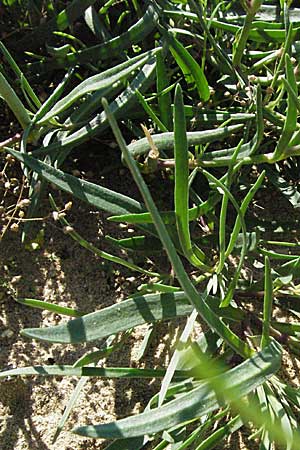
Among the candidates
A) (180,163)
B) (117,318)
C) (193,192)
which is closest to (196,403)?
(117,318)

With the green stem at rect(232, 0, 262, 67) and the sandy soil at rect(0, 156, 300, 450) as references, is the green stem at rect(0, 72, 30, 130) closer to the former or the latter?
A: the sandy soil at rect(0, 156, 300, 450)

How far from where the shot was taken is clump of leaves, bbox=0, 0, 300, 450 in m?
0.69

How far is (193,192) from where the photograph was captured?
95 centimetres

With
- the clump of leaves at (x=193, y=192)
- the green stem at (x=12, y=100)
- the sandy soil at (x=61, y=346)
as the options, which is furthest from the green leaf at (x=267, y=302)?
the green stem at (x=12, y=100)

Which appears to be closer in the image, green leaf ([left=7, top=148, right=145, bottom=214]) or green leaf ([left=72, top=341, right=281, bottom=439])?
green leaf ([left=72, top=341, right=281, bottom=439])

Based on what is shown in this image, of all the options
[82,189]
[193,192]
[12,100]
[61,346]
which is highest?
[12,100]

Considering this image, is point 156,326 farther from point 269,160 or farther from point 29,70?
point 29,70

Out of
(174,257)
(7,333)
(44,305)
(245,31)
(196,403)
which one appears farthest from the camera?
(7,333)

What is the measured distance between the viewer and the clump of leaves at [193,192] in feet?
2.25

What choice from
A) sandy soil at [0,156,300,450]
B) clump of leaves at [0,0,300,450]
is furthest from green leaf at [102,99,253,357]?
sandy soil at [0,156,300,450]

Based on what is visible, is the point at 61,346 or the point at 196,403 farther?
the point at 61,346

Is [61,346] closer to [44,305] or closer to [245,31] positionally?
[44,305]

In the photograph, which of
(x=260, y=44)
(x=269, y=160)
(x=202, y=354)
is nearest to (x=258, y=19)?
(x=260, y=44)

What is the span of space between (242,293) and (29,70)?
48 cm
